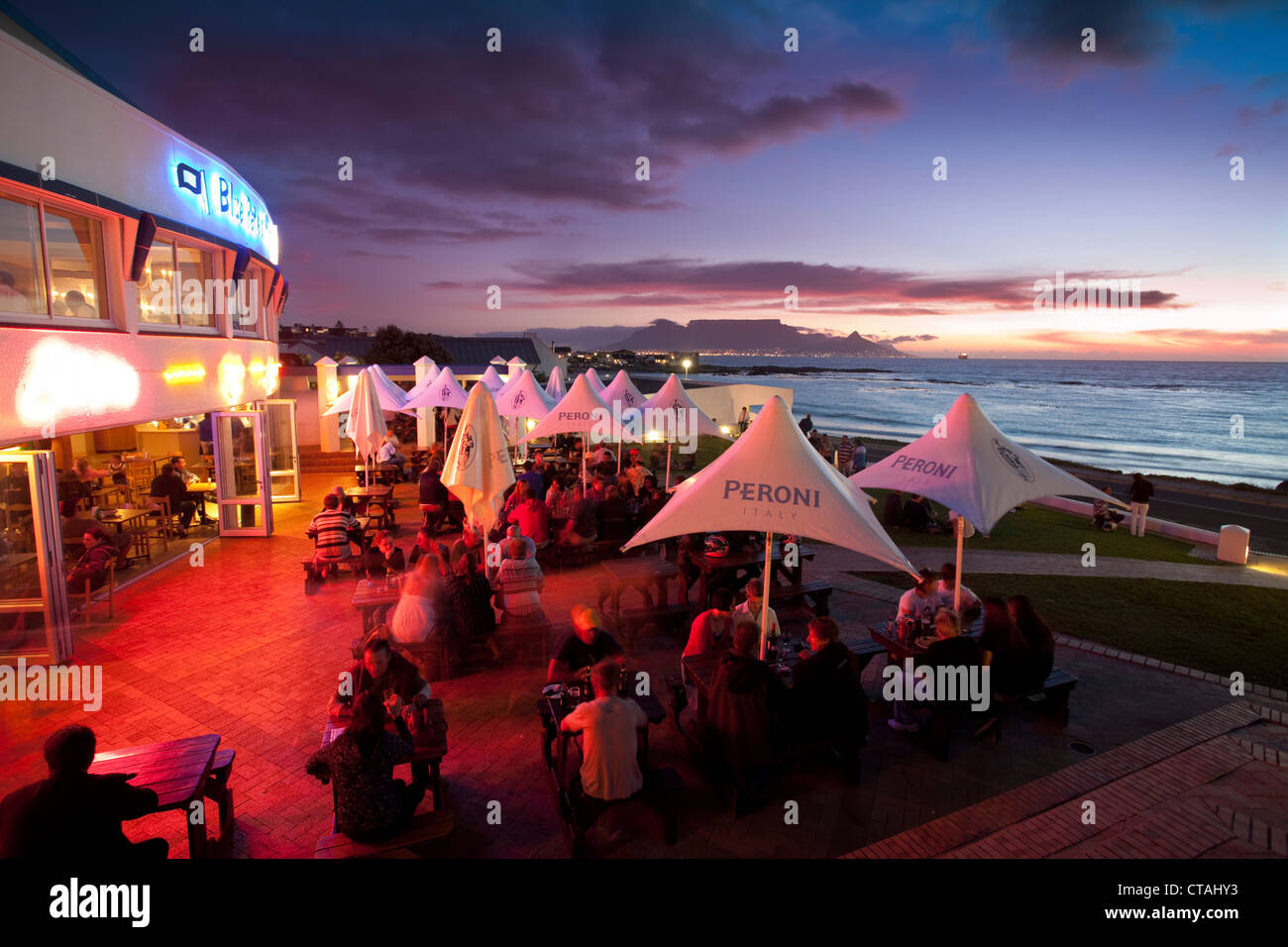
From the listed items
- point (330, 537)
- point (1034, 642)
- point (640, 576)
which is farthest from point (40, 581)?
point (1034, 642)

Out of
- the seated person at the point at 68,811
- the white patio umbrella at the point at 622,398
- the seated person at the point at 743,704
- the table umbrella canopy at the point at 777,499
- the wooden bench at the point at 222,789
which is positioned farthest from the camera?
the white patio umbrella at the point at 622,398

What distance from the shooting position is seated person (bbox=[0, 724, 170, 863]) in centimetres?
317

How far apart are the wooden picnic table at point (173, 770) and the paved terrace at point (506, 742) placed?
2.13 ft

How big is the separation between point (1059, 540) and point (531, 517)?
1200cm

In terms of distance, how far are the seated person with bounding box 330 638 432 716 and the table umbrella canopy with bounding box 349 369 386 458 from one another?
1098cm

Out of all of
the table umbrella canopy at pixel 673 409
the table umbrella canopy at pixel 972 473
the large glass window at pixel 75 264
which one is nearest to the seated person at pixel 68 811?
the large glass window at pixel 75 264

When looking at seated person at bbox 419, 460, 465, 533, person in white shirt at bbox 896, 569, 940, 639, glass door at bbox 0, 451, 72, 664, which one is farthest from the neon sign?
person in white shirt at bbox 896, 569, 940, 639

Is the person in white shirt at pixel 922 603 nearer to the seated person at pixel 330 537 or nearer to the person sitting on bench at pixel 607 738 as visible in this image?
the person sitting on bench at pixel 607 738

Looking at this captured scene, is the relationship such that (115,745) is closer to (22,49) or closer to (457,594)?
(457,594)

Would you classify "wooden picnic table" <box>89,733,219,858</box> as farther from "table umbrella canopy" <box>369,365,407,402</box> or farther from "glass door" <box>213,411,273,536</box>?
"table umbrella canopy" <box>369,365,407,402</box>

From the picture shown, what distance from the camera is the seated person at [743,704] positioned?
463 centimetres

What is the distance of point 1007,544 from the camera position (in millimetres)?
13672
